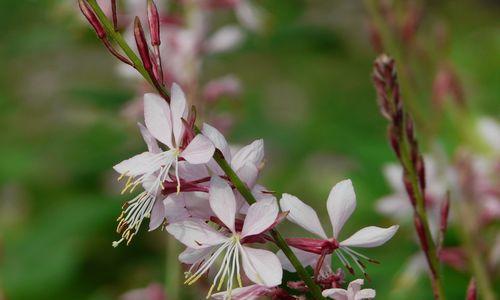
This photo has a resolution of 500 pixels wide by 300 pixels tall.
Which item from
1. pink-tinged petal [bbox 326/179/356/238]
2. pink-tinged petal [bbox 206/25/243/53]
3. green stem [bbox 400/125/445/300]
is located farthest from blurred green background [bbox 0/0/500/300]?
pink-tinged petal [bbox 326/179/356/238]

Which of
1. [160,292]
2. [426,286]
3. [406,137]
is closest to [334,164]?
[426,286]

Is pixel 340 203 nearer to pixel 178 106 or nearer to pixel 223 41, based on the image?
pixel 178 106

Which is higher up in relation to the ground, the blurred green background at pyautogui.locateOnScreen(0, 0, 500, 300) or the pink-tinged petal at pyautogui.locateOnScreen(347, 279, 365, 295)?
the blurred green background at pyautogui.locateOnScreen(0, 0, 500, 300)

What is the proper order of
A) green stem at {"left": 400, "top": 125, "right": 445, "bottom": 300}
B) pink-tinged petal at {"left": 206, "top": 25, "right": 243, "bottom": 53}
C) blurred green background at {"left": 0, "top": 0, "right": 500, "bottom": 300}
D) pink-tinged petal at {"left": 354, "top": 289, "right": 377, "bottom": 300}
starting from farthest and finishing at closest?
1. blurred green background at {"left": 0, "top": 0, "right": 500, "bottom": 300}
2. pink-tinged petal at {"left": 206, "top": 25, "right": 243, "bottom": 53}
3. green stem at {"left": 400, "top": 125, "right": 445, "bottom": 300}
4. pink-tinged petal at {"left": 354, "top": 289, "right": 377, "bottom": 300}

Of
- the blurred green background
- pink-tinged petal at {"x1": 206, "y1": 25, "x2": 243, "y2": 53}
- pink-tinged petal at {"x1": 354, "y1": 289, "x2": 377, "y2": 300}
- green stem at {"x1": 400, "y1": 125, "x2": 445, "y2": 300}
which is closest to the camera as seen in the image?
pink-tinged petal at {"x1": 354, "y1": 289, "x2": 377, "y2": 300}

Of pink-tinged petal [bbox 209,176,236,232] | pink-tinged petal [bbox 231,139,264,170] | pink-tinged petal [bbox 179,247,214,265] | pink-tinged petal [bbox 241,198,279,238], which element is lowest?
pink-tinged petal [bbox 179,247,214,265]

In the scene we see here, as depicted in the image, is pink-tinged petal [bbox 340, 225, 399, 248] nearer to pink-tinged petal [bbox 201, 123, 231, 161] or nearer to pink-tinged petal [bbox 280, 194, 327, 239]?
pink-tinged petal [bbox 280, 194, 327, 239]
